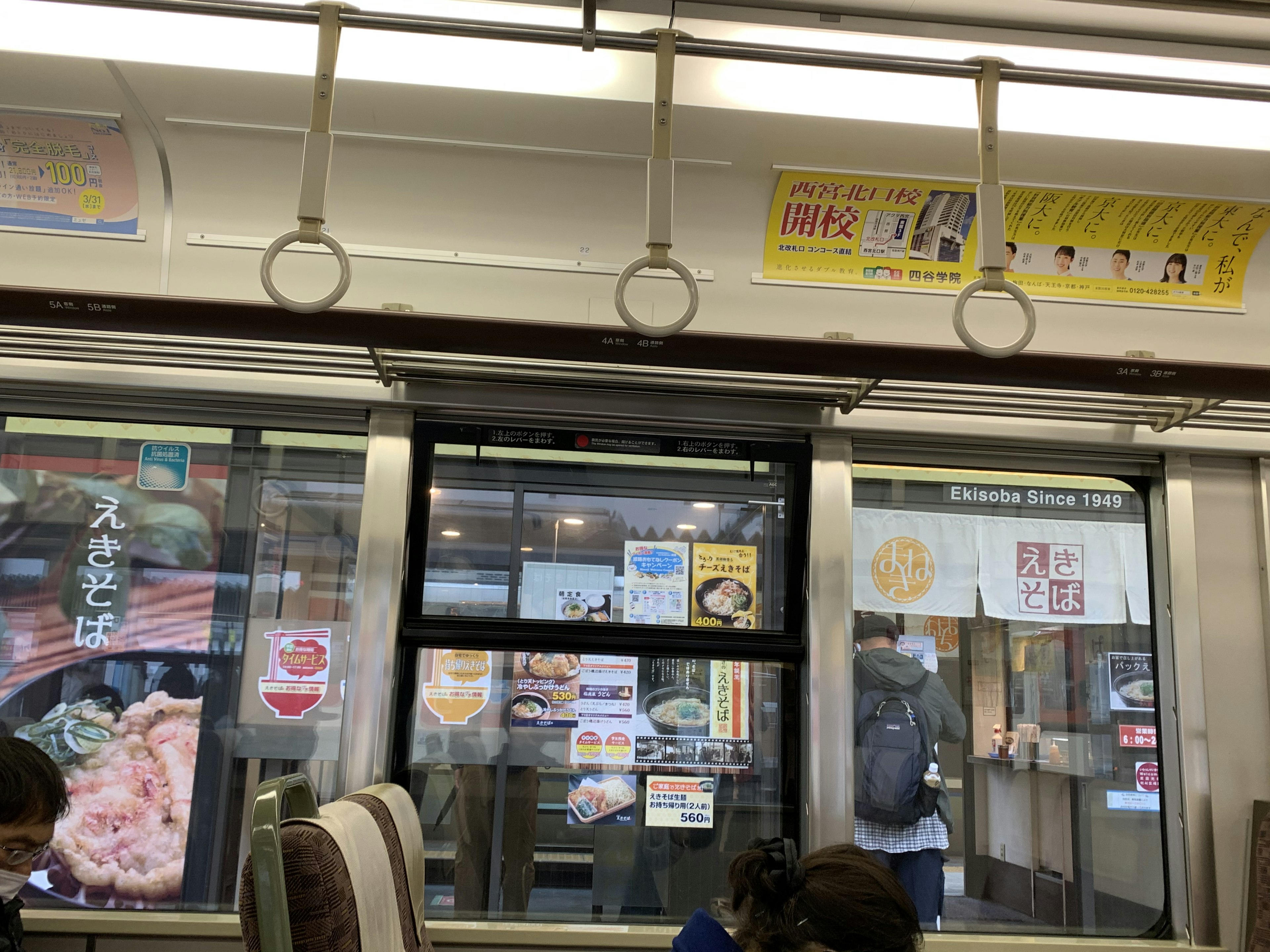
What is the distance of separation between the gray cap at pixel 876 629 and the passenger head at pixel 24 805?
8.23 feet

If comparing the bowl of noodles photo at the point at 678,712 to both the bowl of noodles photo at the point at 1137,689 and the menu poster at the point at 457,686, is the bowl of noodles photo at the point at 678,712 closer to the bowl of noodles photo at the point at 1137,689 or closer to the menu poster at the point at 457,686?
the menu poster at the point at 457,686

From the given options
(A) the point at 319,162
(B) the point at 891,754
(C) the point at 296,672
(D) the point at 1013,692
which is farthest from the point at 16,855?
(D) the point at 1013,692

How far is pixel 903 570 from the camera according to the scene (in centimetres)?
374

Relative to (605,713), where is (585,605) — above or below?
above

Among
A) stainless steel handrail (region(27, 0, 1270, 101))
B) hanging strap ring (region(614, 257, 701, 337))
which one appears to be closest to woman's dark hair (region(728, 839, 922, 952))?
hanging strap ring (region(614, 257, 701, 337))

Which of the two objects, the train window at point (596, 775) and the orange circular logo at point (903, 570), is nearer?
the train window at point (596, 775)

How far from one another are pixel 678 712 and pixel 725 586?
470 mm

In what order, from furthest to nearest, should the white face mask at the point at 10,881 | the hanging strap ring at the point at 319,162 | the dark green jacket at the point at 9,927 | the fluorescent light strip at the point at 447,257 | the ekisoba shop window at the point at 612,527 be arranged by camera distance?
the ekisoba shop window at the point at 612,527
the fluorescent light strip at the point at 447,257
the dark green jacket at the point at 9,927
the white face mask at the point at 10,881
the hanging strap ring at the point at 319,162

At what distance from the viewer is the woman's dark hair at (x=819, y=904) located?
176 centimetres

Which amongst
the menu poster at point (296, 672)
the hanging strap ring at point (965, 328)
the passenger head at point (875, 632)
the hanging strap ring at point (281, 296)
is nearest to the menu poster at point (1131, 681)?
the passenger head at point (875, 632)

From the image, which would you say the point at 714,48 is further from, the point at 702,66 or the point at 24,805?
the point at 24,805

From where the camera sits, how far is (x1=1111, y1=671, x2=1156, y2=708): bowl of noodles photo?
3744 millimetres

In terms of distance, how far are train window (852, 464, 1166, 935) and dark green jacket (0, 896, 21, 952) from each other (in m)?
2.53

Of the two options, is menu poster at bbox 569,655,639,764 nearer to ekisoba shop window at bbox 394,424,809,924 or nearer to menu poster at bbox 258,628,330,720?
ekisoba shop window at bbox 394,424,809,924
